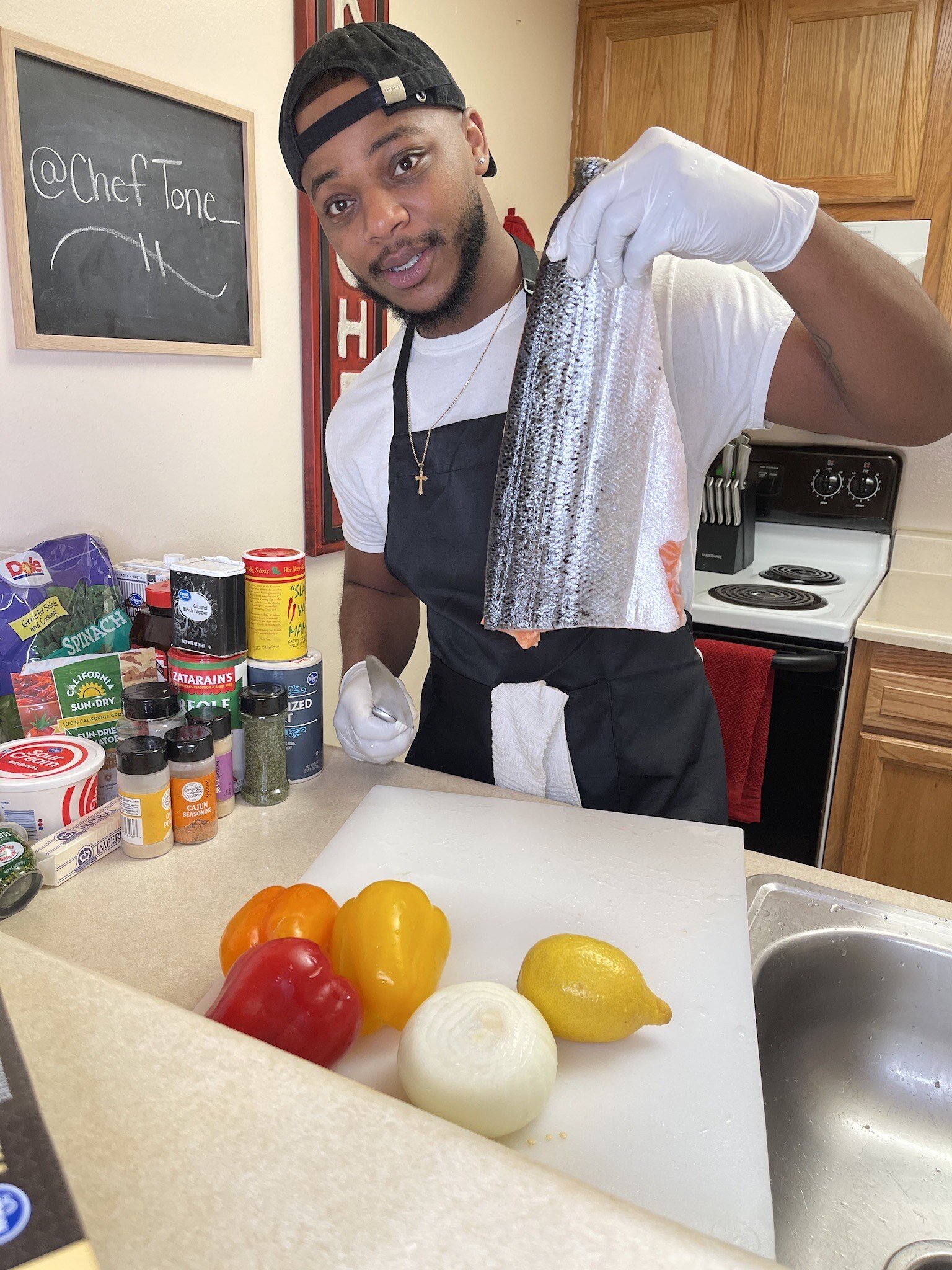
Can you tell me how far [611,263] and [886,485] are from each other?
2030 mm

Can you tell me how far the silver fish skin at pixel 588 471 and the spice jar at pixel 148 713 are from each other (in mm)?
429

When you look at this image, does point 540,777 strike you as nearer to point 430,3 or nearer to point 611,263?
point 611,263

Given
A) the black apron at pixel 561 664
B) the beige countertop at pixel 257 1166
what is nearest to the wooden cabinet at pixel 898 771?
the black apron at pixel 561 664

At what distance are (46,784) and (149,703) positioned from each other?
15 cm

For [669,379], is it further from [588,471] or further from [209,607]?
[209,607]

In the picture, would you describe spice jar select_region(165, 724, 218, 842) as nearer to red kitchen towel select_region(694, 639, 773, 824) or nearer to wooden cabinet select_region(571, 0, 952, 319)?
red kitchen towel select_region(694, 639, 773, 824)

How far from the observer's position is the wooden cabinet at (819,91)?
85.0 inches

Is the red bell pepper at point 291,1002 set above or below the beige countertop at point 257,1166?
below

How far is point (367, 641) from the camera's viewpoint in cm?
159

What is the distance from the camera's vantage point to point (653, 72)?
2480 mm

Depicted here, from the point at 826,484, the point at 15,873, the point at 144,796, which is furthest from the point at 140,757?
the point at 826,484

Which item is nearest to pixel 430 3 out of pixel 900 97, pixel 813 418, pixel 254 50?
pixel 254 50

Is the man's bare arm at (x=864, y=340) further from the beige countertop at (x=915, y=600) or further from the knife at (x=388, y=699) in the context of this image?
the beige countertop at (x=915, y=600)

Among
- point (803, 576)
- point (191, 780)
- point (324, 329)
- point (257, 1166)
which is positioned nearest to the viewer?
point (257, 1166)
